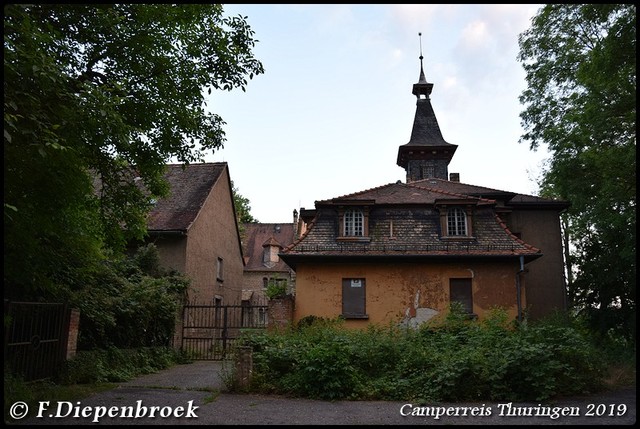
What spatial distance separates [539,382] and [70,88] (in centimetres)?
1041

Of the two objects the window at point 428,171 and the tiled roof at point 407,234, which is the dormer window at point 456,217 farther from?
the window at point 428,171

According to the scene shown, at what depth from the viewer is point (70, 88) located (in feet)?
29.3

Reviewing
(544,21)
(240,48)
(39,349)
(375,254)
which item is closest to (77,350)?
(39,349)

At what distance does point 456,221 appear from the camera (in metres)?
17.4

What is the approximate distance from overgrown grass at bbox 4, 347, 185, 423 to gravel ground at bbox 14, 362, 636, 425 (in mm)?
360

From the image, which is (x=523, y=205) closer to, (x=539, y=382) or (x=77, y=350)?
(x=539, y=382)

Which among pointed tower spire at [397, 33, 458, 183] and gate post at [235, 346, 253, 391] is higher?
pointed tower spire at [397, 33, 458, 183]

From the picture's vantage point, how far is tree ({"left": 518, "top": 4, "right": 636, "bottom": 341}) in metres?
12.7

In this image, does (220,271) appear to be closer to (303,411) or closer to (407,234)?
(407,234)

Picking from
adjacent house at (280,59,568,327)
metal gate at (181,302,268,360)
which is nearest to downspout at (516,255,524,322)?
adjacent house at (280,59,568,327)

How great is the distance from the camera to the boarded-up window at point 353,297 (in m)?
16.5

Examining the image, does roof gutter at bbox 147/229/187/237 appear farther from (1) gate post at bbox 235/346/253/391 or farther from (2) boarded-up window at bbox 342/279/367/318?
(1) gate post at bbox 235/346/253/391

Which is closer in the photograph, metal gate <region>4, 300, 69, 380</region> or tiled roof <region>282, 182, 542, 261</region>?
metal gate <region>4, 300, 69, 380</region>

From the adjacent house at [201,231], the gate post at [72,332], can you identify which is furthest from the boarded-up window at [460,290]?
the gate post at [72,332]
